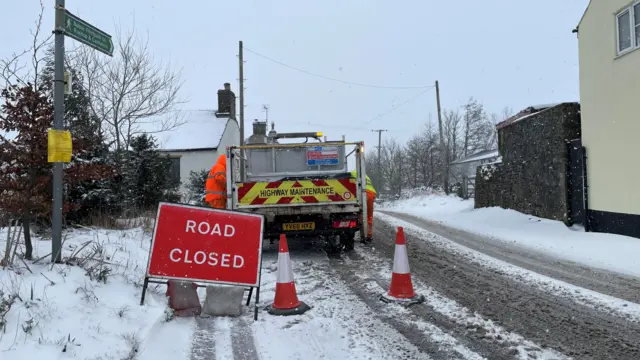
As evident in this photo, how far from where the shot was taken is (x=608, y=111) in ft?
33.3

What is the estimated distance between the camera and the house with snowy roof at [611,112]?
942 cm

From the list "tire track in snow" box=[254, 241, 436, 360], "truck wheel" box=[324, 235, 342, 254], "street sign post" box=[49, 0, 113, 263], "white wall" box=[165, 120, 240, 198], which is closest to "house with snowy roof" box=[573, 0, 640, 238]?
"truck wheel" box=[324, 235, 342, 254]

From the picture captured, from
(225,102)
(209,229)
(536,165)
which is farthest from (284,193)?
(225,102)

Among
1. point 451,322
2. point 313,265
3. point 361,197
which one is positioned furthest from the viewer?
point 361,197

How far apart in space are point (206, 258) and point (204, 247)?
4.8 inches

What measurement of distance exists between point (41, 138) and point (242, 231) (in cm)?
264

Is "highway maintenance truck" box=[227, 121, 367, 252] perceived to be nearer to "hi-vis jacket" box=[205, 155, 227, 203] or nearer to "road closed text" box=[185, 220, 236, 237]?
"hi-vis jacket" box=[205, 155, 227, 203]

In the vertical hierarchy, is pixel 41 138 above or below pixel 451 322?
above

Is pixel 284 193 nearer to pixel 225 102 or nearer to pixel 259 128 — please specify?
pixel 259 128

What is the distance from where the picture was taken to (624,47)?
9.90 metres

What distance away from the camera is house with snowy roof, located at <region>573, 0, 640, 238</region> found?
942cm

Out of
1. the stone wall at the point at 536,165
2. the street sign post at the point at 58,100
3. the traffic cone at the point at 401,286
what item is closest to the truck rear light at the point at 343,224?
the traffic cone at the point at 401,286

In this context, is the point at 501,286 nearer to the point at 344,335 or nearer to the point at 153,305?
the point at 344,335

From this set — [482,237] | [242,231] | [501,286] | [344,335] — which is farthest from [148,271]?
[482,237]
